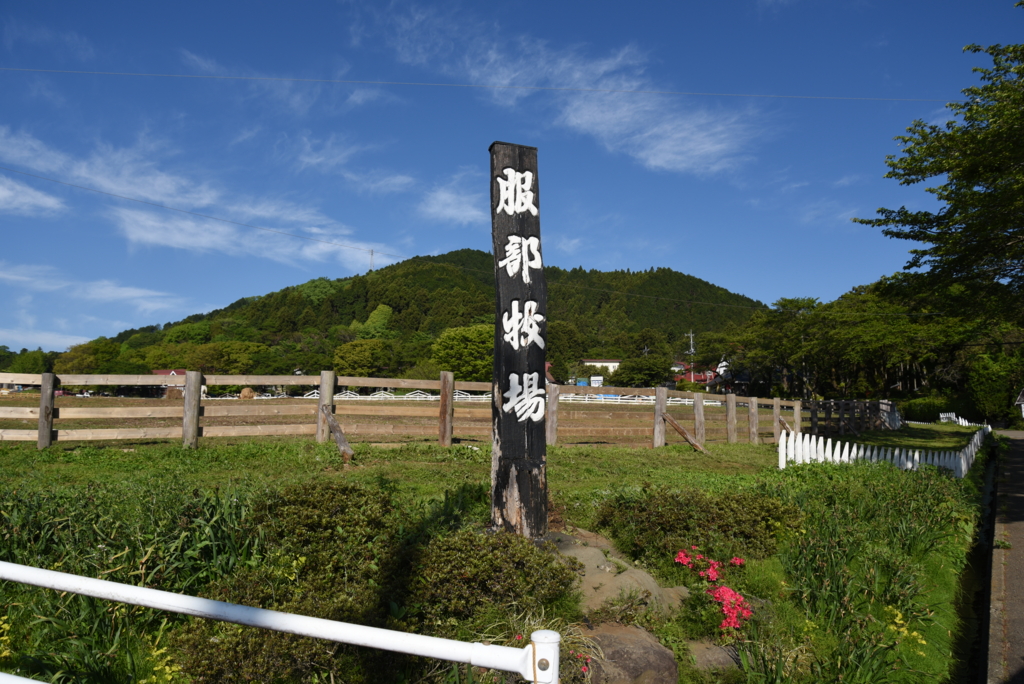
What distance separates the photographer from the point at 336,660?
3006mm

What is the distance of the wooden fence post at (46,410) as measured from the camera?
9.08 m

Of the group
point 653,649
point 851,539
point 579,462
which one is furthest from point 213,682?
point 579,462

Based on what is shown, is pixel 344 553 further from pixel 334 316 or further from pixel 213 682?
pixel 334 316

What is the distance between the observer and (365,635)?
1707 mm

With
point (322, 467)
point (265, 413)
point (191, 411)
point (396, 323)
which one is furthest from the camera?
point (396, 323)

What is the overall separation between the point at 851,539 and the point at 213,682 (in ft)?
17.2

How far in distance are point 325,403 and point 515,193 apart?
634 cm

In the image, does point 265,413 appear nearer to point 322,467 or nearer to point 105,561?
point 322,467

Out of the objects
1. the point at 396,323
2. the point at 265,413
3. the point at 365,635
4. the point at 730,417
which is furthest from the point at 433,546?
the point at 396,323

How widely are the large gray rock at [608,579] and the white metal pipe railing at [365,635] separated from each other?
2426mm

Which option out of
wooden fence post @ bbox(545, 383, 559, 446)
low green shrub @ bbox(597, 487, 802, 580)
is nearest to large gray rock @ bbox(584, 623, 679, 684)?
low green shrub @ bbox(597, 487, 802, 580)

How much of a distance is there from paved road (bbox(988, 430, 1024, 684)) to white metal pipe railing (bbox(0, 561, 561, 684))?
3.94 meters

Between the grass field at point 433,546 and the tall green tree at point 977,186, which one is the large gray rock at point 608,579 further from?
the tall green tree at point 977,186

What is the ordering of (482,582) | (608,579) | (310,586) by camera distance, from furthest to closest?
(608,579), (482,582), (310,586)
